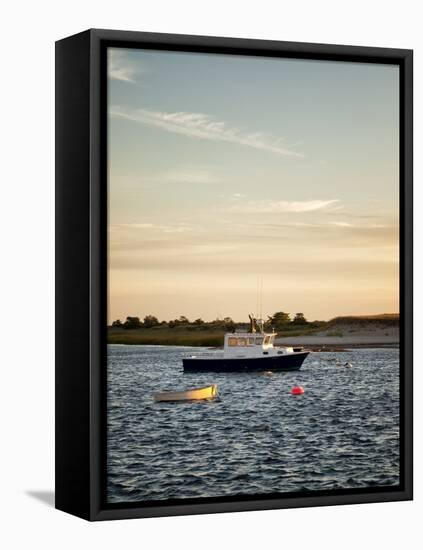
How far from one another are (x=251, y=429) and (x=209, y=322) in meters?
0.96

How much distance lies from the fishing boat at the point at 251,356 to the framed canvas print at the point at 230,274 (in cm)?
2

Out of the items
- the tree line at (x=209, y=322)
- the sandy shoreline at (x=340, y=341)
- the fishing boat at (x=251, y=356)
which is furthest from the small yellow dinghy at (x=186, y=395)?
the sandy shoreline at (x=340, y=341)

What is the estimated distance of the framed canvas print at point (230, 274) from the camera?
1362cm

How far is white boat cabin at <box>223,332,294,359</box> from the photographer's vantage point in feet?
46.5

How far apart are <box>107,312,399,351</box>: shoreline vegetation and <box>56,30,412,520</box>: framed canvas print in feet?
0.05

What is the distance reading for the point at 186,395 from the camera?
13.9 metres

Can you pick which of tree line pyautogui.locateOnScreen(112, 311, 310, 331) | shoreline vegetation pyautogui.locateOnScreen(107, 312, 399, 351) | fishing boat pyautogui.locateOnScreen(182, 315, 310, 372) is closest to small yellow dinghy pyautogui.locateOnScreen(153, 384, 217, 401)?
fishing boat pyautogui.locateOnScreen(182, 315, 310, 372)

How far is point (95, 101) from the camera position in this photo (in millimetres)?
13492

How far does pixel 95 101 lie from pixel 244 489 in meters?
3.44

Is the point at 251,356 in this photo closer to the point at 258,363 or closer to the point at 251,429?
the point at 258,363

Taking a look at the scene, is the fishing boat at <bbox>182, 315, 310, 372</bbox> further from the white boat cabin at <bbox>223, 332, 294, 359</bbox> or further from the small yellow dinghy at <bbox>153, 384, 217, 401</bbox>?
the small yellow dinghy at <bbox>153, 384, 217, 401</bbox>

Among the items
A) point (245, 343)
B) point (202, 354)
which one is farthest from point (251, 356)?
point (202, 354)

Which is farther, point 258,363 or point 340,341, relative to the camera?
point 340,341

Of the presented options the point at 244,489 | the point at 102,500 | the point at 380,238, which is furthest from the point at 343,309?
the point at 102,500
